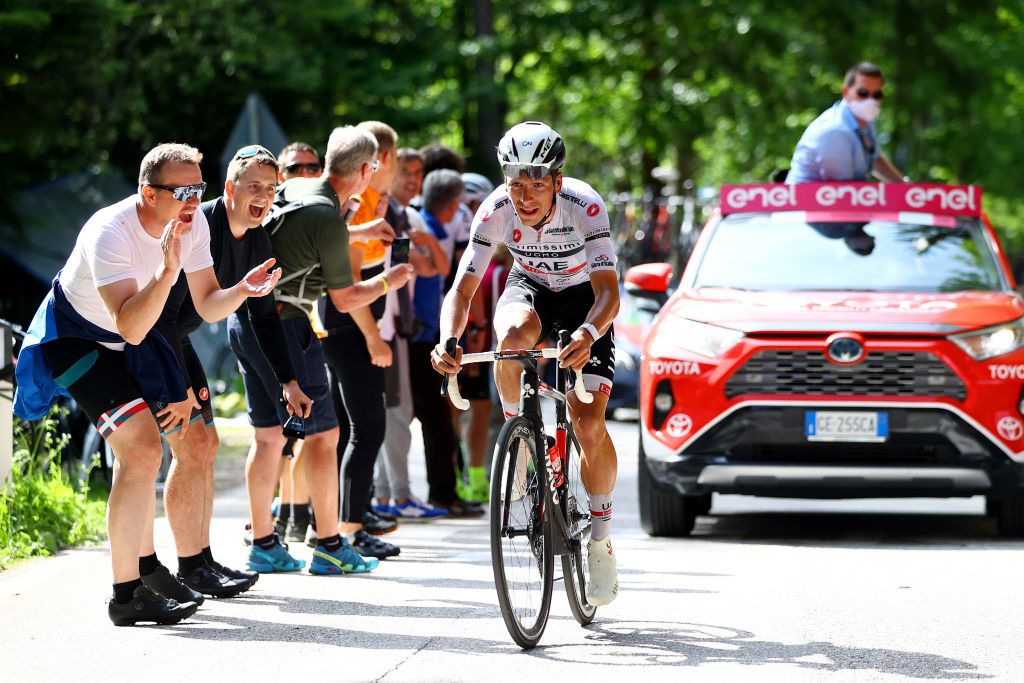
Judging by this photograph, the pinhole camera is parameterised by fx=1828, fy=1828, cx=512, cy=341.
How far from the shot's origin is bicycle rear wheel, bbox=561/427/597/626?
6.92m

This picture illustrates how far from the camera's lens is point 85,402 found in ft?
23.1

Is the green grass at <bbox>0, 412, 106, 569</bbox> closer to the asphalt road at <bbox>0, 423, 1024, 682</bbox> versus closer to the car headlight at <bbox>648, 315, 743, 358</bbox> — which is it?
the asphalt road at <bbox>0, 423, 1024, 682</bbox>

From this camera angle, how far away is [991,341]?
970 centimetres

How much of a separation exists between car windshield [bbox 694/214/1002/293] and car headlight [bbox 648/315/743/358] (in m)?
0.62

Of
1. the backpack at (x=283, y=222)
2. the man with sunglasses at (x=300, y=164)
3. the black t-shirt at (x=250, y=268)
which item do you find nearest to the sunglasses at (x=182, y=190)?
the black t-shirt at (x=250, y=268)

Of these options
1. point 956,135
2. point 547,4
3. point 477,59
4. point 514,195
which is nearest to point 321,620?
point 514,195

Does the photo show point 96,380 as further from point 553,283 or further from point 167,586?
point 553,283

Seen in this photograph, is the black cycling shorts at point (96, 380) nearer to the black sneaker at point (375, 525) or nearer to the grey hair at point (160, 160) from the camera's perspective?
the grey hair at point (160, 160)

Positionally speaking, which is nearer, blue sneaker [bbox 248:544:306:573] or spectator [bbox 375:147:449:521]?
blue sneaker [bbox 248:544:306:573]

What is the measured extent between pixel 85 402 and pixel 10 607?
109 cm

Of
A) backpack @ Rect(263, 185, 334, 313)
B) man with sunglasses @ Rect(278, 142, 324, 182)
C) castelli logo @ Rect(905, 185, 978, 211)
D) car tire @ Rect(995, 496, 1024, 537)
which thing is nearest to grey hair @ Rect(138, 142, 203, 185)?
backpack @ Rect(263, 185, 334, 313)

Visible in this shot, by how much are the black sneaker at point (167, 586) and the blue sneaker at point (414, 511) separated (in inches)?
139

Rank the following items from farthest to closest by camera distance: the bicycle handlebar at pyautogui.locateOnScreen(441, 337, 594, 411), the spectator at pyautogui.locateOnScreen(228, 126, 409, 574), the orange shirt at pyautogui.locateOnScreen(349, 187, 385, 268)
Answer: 1. the orange shirt at pyautogui.locateOnScreen(349, 187, 385, 268)
2. the spectator at pyautogui.locateOnScreen(228, 126, 409, 574)
3. the bicycle handlebar at pyautogui.locateOnScreen(441, 337, 594, 411)

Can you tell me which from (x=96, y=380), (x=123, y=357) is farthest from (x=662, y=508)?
(x=96, y=380)
